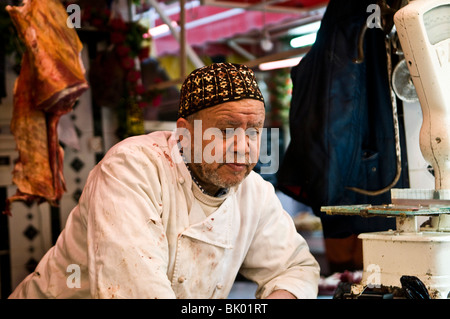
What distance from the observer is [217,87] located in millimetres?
1957

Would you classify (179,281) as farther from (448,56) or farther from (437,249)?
(448,56)

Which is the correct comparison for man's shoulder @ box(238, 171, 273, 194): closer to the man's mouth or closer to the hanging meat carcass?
the man's mouth

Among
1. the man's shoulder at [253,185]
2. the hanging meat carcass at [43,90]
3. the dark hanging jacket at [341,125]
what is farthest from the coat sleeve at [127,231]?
the hanging meat carcass at [43,90]

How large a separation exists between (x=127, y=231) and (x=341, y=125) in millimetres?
1445

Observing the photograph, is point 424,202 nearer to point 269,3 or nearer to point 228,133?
point 228,133

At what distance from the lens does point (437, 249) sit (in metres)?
1.77

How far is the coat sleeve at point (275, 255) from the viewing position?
219cm

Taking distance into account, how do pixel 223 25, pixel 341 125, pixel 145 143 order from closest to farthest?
pixel 145 143
pixel 341 125
pixel 223 25

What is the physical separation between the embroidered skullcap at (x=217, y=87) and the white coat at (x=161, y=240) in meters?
0.22

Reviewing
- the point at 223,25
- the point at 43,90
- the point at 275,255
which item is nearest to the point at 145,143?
the point at 275,255

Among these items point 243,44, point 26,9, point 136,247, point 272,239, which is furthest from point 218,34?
point 136,247

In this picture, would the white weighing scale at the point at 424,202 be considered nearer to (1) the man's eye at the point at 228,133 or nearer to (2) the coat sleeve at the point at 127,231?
(1) the man's eye at the point at 228,133

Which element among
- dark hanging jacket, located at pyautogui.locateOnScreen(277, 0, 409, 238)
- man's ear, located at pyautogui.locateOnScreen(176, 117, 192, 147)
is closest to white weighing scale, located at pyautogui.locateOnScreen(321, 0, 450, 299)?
man's ear, located at pyautogui.locateOnScreen(176, 117, 192, 147)
